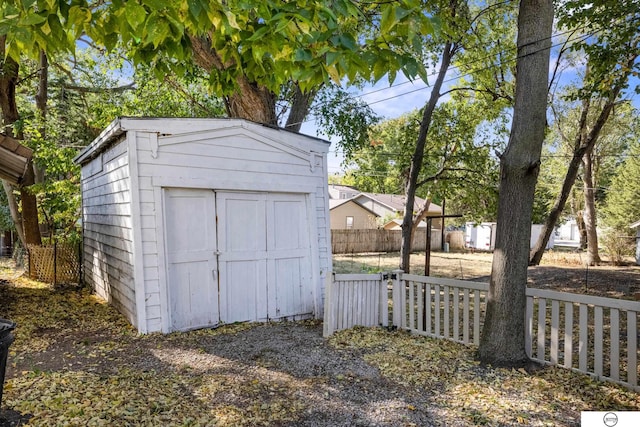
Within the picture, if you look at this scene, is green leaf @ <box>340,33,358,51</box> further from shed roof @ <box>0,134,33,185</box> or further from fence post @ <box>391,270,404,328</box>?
shed roof @ <box>0,134,33,185</box>

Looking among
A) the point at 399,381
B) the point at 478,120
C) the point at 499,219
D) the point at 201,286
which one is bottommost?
the point at 399,381

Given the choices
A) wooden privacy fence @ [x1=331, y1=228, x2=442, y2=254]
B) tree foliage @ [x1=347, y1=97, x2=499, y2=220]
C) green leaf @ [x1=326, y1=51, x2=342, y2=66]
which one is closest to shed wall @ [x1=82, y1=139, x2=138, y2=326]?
green leaf @ [x1=326, y1=51, x2=342, y2=66]

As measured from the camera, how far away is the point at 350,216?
27594mm

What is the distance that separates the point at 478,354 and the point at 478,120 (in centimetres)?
854

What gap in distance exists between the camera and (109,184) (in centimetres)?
589

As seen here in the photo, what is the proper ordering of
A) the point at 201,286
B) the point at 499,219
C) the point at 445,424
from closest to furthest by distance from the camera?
the point at 445,424 → the point at 499,219 → the point at 201,286

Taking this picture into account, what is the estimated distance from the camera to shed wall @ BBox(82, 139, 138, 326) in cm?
514

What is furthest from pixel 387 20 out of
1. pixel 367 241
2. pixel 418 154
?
pixel 367 241

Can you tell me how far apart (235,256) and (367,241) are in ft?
53.7

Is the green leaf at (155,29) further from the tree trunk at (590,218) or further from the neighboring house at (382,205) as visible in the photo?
the neighboring house at (382,205)

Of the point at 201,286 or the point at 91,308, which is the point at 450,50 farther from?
the point at 91,308

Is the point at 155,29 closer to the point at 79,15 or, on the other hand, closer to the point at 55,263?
the point at 79,15

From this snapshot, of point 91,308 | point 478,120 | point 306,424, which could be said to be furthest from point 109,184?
point 478,120

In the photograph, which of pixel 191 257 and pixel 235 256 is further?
pixel 235 256
